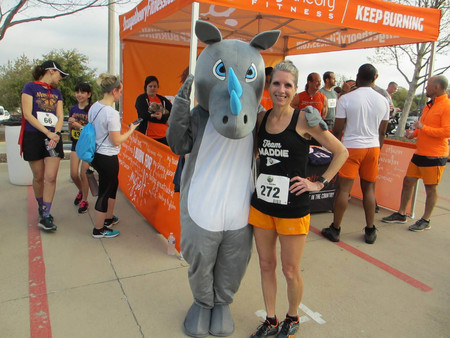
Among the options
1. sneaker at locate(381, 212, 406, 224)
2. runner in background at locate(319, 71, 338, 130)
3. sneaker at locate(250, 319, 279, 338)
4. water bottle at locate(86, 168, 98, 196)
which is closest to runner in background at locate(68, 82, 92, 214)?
water bottle at locate(86, 168, 98, 196)

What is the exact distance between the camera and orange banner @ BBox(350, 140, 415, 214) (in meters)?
5.03

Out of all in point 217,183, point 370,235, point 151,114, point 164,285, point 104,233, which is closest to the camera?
point 217,183

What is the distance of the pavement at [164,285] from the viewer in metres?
2.48

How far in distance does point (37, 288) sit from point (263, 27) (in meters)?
6.09

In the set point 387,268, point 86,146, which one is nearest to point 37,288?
point 86,146

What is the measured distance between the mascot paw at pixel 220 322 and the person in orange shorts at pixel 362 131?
2.09m

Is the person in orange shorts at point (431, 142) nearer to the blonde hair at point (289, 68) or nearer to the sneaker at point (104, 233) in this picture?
the blonde hair at point (289, 68)

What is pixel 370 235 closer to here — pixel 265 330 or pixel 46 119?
pixel 265 330

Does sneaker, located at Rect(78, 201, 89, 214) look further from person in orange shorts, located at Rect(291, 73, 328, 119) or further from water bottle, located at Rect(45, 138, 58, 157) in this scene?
person in orange shorts, located at Rect(291, 73, 328, 119)

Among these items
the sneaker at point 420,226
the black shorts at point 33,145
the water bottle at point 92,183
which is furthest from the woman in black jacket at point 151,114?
the sneaker at point 420,226

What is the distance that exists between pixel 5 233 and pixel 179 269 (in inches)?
85.0

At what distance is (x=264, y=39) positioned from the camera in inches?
83.7

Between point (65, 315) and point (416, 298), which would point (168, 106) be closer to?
point (65, 315)

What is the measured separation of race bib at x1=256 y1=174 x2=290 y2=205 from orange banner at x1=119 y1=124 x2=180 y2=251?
4.69 ft
